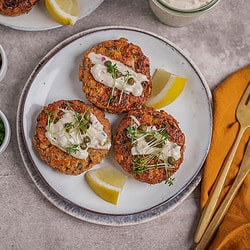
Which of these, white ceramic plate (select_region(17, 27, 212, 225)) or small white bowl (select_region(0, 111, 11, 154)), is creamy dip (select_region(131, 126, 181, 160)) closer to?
white ceramic plate (select_region(17, 27, 212, 225))

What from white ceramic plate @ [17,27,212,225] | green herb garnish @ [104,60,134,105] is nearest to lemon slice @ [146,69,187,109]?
white ceramic plate @ [17,27,212,225]

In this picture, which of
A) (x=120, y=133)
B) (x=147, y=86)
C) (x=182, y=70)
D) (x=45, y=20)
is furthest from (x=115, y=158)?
(x=45, y=20)

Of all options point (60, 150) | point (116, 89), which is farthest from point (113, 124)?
point (60, 150)

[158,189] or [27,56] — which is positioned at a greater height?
[27,56]

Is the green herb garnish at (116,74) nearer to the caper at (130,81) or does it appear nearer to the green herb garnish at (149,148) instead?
the caper at (130,81)

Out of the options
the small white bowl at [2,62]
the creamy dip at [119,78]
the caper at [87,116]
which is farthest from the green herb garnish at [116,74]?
A: the small white bowl at [2,62]

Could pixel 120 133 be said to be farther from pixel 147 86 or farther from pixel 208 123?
pixel 208 123
